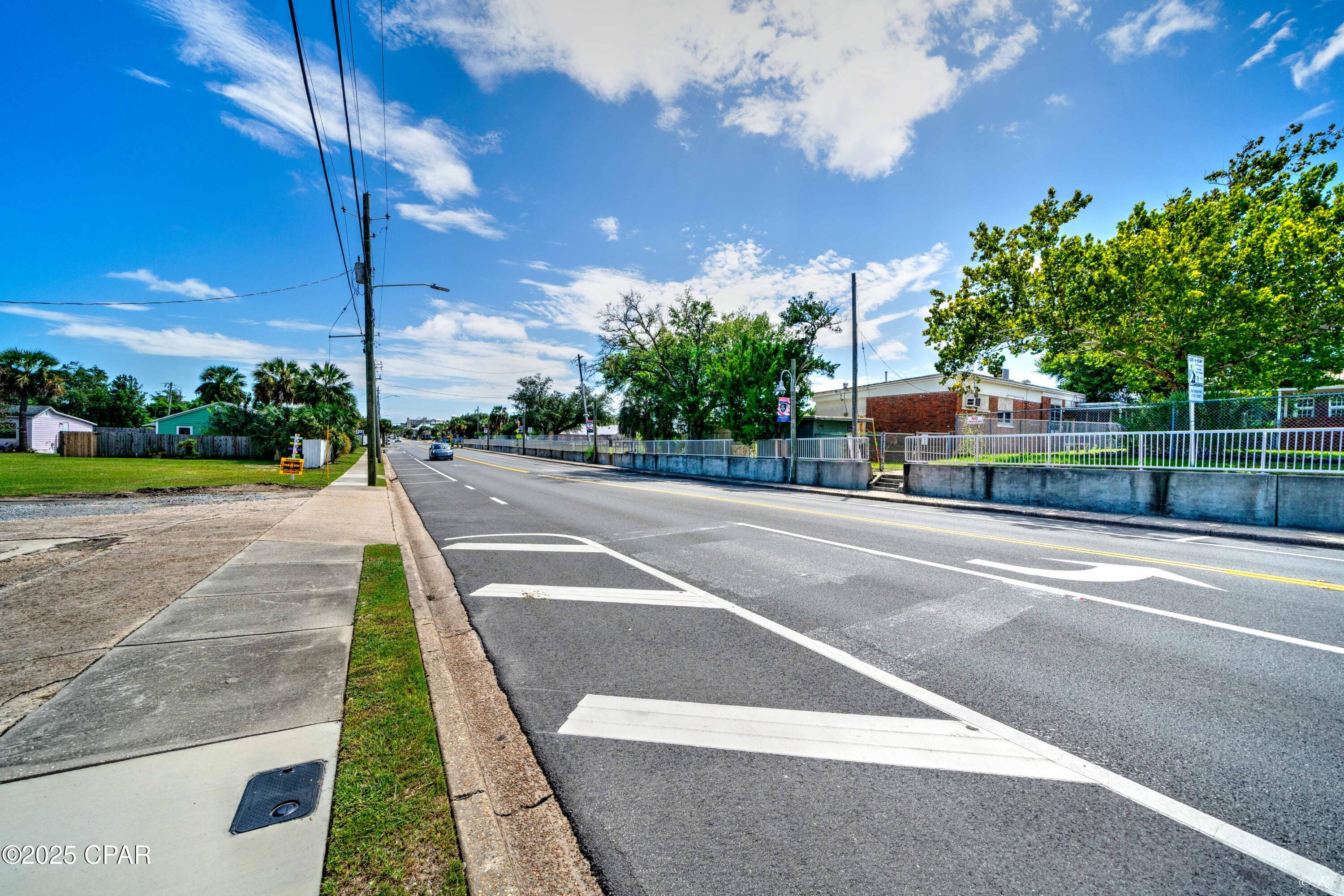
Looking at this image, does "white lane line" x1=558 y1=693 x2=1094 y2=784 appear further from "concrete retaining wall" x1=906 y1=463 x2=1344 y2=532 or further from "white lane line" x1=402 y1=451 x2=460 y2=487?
"white lane line" x1=402 y1=451 x2=460 y2=487

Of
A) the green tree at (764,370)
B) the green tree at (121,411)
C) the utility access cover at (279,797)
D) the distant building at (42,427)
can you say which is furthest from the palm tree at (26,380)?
the utility access cover at (279,797)

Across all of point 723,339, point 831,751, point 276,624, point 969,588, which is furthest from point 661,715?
point 723,339

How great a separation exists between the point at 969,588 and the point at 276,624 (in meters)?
6.97

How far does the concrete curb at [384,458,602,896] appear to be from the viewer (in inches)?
82.6

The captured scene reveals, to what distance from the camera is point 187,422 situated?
51562 millimetres

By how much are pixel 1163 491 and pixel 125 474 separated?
3460 centimetres

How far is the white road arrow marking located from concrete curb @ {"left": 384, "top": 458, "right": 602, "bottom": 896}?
6.46 metres

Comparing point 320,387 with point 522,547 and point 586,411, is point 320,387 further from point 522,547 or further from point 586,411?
point 522,547

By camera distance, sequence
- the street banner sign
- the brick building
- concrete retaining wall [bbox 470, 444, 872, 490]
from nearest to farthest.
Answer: the street banner sign → concrete retaining wall [bbox 470, 444, 872, 490] → the brick building

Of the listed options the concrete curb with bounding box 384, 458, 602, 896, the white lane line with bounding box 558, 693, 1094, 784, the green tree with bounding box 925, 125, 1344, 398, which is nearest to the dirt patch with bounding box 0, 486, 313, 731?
the concrete curb with bounding box 384, 458, 602, 896

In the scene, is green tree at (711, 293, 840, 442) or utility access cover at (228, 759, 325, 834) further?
green tree at (711, 293, 840, 442)

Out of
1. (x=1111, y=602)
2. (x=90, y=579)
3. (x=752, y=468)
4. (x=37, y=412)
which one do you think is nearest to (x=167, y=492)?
(x=90, y=579)

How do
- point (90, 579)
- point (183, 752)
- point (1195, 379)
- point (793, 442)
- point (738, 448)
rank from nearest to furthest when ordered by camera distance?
point (183, 752), point (90, 579), point (1195, 379), point (793, 442), point (738, 448)

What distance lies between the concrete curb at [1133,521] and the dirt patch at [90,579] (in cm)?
1550
